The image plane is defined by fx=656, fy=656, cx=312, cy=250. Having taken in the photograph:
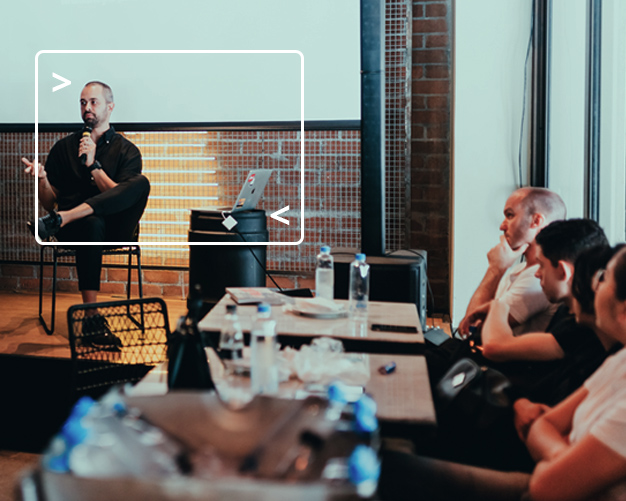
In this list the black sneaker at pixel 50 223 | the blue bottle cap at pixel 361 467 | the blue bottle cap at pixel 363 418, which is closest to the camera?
the blue bottle cap at pixel 361 467

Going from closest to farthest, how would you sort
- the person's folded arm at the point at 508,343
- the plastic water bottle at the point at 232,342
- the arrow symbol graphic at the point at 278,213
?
the plastic water bottle at the point at 232,342 < the person's folded arm at the point at 508,343 < the arrow symbol graphic at the point at 278,213

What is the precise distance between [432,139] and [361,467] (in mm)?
3344

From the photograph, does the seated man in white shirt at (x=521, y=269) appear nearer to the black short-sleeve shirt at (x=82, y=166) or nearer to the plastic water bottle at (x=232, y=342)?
the plastic water bottle at (x=232, y=342)

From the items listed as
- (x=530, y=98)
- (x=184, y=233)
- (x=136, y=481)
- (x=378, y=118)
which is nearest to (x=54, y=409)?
(x=184, y=233)

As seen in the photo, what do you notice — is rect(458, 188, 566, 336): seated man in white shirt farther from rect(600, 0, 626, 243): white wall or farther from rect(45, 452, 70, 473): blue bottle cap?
rect(45, 452, 70, 473): blue bottle cap

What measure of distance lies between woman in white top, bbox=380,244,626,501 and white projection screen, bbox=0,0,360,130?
Result: 9.49 ft

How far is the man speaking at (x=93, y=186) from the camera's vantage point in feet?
11.3

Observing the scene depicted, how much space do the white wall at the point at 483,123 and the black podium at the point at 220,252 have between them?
1091mm

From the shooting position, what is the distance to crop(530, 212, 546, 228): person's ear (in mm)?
2299

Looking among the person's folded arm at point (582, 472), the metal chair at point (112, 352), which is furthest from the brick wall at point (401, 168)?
the person's folded arm at point (582, 472)

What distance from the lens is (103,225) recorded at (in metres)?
3.53

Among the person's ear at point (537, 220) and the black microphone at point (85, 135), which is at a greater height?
the black microphone at point (85, 135)

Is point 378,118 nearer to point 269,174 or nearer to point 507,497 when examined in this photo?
point 269,174

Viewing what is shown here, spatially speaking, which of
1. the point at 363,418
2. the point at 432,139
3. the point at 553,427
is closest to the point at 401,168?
the point at 432,139
